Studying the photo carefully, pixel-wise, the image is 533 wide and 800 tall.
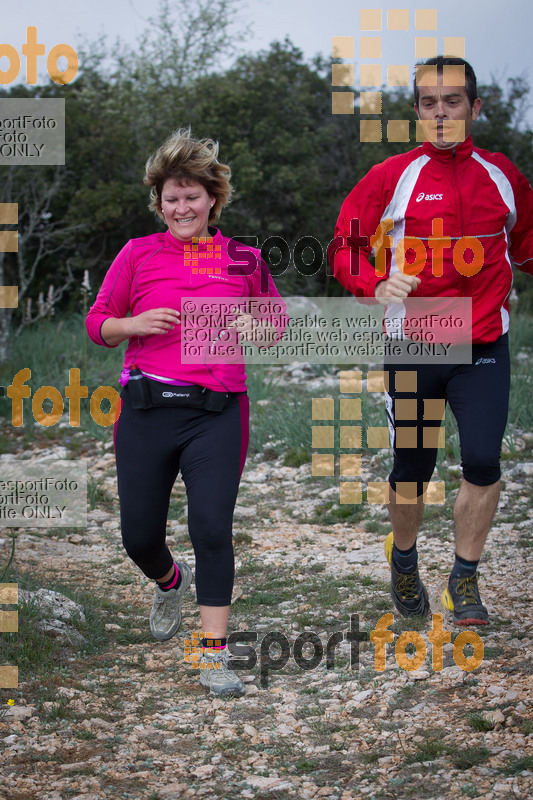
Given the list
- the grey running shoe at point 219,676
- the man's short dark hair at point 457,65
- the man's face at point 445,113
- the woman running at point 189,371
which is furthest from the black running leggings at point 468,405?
the grey running shoe at point 219,676

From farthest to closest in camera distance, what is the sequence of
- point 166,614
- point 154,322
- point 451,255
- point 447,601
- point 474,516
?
point 166,614, point 447,601, point 474,516, point 451,255, point 154,322

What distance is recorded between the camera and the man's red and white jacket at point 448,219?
11.1ft

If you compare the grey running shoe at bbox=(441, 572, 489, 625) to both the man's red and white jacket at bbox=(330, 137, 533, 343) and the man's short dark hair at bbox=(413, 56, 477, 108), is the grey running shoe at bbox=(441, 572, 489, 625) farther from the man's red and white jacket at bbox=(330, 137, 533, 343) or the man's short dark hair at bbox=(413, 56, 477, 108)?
the man's short dark hair at bbox=(413, 56, 477, 108)

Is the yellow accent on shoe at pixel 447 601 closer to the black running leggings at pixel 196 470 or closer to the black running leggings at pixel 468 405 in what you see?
the black running leggings at pixel 468 405

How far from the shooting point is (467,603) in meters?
3.53

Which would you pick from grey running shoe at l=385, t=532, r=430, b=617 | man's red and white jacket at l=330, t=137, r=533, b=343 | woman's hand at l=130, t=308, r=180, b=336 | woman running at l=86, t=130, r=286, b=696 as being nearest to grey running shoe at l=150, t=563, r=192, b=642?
woman running at l=86, t=130, r=286, b=696

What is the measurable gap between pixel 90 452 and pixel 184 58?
10202 millimetres

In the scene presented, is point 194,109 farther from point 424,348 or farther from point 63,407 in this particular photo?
point 424,348


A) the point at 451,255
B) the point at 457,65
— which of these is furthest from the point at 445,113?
the point at 451,255

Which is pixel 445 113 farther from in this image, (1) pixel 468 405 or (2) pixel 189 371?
(2) pixel 189 371

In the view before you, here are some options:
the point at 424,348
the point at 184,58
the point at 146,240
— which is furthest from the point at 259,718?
the point at 184,58

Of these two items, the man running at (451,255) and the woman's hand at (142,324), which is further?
the man running at (451,255)

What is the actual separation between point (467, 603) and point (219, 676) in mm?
1024

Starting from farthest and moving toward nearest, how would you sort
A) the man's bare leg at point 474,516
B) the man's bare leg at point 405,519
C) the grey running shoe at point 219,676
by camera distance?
the man's bare leg at point 405,519, the man's bare leg at point 474,516, the grey running shoe at point 219,676
